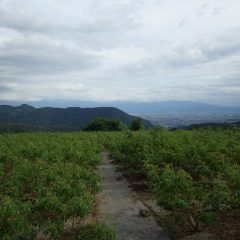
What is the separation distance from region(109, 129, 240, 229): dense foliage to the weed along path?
108 cm

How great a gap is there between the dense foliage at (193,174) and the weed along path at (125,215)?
42.7 inches

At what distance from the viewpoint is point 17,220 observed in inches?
329

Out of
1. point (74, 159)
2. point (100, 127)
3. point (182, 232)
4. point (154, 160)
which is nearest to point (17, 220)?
point (182, 232)

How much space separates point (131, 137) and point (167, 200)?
1272 cm

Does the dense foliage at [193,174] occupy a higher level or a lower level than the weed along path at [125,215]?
higher

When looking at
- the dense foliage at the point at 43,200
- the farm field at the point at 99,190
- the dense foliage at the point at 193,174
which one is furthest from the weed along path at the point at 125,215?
the dense foliage at the point at 43,200

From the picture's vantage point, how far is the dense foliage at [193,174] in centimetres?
1073

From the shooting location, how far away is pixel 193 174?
1594cm

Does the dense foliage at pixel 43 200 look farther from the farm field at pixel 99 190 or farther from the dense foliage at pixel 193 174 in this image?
the dense foliage at pixel 193 174

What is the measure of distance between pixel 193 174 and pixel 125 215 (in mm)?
3625

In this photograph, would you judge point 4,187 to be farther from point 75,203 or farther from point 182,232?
point 182,232

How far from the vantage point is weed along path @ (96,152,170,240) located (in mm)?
11578

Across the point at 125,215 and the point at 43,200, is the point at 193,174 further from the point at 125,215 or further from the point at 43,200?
the point at 43,200

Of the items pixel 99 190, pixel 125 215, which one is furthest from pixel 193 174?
pixel 99 190
